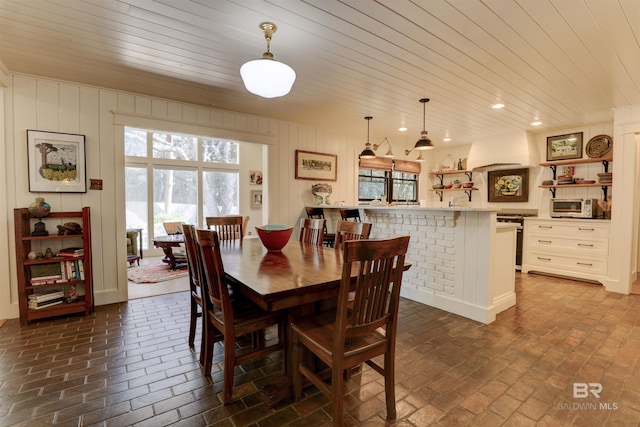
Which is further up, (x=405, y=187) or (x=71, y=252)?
(x=405, y=187)

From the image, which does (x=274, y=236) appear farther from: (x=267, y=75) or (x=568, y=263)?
(x=568, y=263)

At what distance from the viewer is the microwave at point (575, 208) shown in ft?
14.7

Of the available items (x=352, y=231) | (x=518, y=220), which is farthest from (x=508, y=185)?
(x=352, y=231)

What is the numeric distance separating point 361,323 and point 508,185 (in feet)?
18.3

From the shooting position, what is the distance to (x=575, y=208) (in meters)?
4.66

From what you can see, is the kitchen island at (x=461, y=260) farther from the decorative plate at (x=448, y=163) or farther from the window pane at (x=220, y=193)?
the window pane at (x=220, y=193)

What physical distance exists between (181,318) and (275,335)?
1.09m

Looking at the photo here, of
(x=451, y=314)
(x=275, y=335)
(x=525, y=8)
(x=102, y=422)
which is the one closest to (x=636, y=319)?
(x=451, y=314)

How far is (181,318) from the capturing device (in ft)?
9.84

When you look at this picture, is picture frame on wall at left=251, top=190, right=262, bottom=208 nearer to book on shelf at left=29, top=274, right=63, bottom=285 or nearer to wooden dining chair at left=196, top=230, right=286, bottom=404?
book on shelf at left=29, top=274, right=63, bottom=285

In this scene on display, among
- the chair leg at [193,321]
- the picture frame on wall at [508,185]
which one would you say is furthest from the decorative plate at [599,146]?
the chair leg at [193,321]

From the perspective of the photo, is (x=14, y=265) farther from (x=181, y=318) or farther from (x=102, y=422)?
(x=102, y=422)

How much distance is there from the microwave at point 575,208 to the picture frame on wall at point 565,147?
796 mm

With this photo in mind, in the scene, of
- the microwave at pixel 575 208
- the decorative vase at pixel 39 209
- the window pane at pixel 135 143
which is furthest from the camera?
the window pane at pixel 135 143
